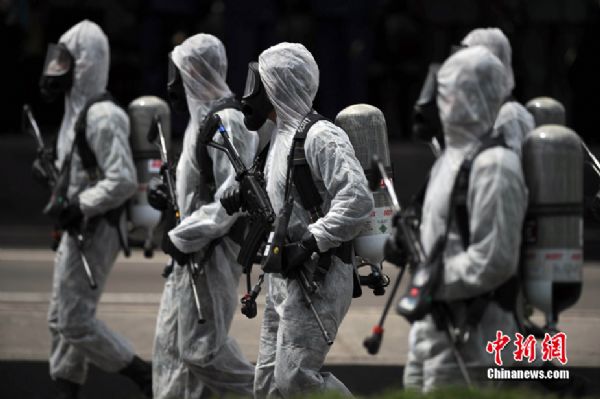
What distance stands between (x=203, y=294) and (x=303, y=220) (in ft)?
4.37

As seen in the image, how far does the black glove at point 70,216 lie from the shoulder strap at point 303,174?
2.59 metres

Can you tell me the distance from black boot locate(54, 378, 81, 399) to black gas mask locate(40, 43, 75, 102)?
1.86 meters

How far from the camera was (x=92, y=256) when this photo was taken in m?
10.2

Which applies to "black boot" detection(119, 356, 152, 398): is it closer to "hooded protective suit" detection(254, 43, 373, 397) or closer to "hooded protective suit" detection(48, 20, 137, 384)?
"hooded protective suit" detection(48, 20, 137, 384)

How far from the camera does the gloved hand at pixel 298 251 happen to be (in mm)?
7734

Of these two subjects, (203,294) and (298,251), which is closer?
(298,251)

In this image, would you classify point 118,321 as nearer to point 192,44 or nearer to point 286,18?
point 192,44

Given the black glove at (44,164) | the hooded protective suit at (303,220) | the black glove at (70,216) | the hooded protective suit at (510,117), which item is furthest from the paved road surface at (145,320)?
the hooded protective suit at (303,220)

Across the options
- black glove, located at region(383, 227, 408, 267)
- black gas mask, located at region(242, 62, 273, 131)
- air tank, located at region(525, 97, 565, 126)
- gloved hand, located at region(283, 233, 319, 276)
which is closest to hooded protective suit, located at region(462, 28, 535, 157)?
air tank, located at region(525, 97, 565, 126)

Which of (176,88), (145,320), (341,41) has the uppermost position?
(176,88)

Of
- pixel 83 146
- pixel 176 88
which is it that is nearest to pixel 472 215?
pixel 176 88

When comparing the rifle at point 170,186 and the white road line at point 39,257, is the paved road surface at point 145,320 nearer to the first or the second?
the white road line at point 39,257

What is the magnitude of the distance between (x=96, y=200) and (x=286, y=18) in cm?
1108

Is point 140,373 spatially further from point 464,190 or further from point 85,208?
point 464,190
